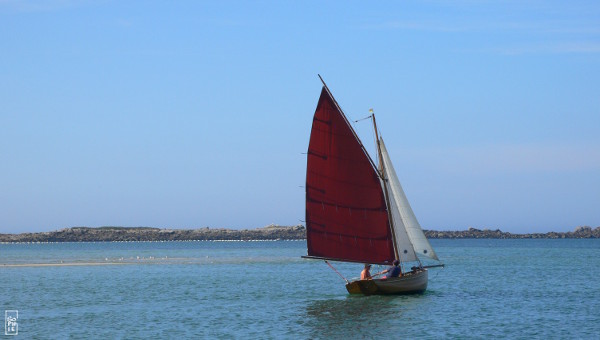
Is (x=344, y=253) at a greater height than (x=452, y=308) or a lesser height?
greater

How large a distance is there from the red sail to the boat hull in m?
1.52

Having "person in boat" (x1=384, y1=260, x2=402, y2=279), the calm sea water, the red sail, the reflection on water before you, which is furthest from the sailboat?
the calm sea water

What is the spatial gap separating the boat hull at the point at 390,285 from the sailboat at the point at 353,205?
0.06m

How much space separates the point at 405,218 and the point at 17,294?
1249 inches

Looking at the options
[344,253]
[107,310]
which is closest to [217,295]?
[107,310]

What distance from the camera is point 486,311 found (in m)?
51.9

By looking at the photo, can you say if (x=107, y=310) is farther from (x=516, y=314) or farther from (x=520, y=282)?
(x=520, y=282)

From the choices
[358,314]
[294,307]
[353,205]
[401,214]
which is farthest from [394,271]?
[294,307]

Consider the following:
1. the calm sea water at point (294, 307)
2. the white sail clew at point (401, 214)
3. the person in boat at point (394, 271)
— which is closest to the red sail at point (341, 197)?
the white sail clew at point (401, 214)

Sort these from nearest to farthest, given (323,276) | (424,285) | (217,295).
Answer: (424,285), (217,295), (323,276)

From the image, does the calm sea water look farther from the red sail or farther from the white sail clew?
the red sail

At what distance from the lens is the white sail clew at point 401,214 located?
54656 millimetres

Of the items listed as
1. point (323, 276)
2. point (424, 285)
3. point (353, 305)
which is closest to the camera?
point (353, 305)

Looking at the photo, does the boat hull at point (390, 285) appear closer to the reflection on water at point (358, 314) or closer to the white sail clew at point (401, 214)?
the reflection on water at point (358, 314)
